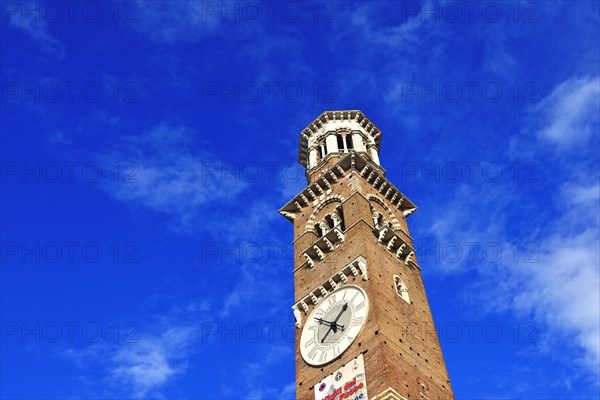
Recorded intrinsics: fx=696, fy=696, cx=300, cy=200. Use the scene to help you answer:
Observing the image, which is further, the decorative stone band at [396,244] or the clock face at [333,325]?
the decorative stone band at [396,244]

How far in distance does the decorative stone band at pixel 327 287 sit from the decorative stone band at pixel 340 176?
7.70 meters

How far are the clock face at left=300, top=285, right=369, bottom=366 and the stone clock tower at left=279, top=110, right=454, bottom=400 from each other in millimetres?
54

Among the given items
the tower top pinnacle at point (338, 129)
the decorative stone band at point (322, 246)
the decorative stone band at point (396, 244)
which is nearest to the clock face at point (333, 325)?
the decorative stone band at point (322, 246)

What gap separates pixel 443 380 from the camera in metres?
29.8

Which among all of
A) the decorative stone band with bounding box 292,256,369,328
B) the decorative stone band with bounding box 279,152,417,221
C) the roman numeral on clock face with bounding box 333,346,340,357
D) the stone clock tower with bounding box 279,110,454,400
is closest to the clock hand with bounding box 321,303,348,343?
the stone clock tower with bounding box 279,110,454,400

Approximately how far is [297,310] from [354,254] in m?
3.84

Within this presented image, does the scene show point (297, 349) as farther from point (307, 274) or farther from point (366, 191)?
point (366, 191)

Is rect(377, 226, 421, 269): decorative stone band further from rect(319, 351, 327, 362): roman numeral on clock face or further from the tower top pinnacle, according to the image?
the tower top pinnacle

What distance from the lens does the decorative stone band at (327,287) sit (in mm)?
32312

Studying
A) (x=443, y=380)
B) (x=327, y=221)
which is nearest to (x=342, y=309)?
(x=443, y=380)

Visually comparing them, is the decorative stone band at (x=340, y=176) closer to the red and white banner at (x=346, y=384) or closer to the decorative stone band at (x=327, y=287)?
the decorative stone band at (x=327, y=287)

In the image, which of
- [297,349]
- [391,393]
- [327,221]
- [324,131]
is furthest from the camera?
[324,131]

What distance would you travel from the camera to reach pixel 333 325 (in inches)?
1212

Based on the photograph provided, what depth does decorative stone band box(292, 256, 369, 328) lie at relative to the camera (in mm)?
32312
